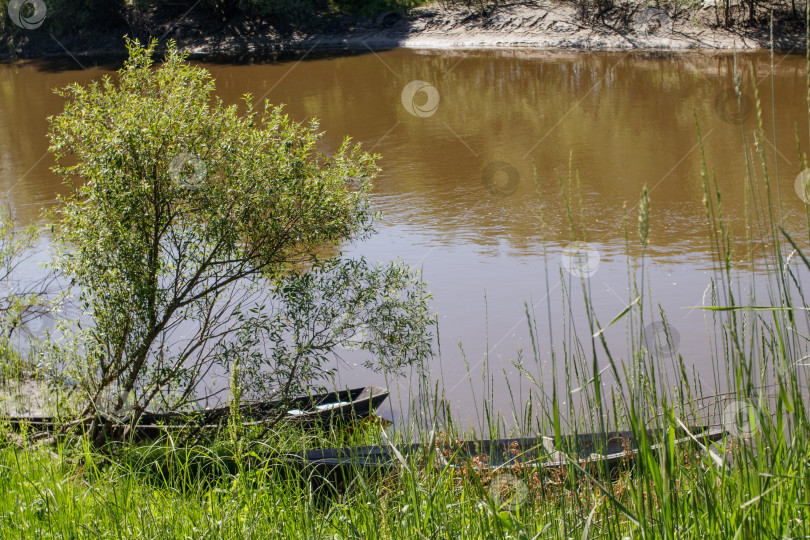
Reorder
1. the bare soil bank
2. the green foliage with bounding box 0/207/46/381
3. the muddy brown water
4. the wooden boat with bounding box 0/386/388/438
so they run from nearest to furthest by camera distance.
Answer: the wooden boat with bounding box 0/386/388/438, the green foliage with bounding box 0/207/46/381, the muddy brown water, the bare soil bank

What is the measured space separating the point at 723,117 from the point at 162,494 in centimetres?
1352

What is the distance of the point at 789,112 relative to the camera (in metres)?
14.5

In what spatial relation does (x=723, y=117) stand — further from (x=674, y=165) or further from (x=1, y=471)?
(x=1, y=471)
